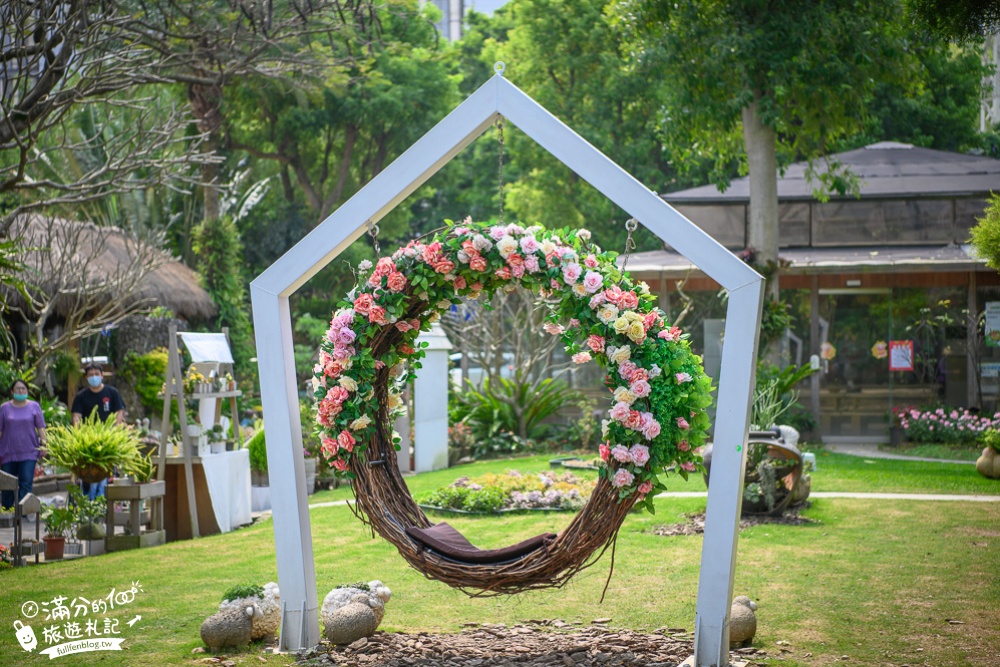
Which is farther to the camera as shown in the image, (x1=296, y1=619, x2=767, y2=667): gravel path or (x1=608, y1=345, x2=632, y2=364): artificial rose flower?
(x1=296, y1=619, x2=767, y2=667): gravel path

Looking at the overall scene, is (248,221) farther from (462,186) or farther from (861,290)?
(861,290)

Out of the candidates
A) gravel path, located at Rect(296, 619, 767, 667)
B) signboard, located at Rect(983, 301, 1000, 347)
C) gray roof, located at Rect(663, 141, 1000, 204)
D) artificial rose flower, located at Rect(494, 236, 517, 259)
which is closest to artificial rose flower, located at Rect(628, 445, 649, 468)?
gravel path, located at Rect(296, 619, 767, 667)

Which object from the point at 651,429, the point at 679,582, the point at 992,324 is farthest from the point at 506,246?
the point at 992,324

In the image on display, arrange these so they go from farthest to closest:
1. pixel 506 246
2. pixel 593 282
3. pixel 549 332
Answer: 1. pixel 549 332
2. pixel 506 246
3. pixel 593 282

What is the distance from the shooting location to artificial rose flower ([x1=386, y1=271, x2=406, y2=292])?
5828 millimetres

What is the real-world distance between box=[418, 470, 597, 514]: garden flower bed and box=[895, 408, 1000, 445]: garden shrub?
6570mm

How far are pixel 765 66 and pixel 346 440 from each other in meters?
11.1

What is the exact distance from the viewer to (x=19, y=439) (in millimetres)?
10414

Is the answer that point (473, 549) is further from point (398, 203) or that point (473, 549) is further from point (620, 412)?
point (398, 203)

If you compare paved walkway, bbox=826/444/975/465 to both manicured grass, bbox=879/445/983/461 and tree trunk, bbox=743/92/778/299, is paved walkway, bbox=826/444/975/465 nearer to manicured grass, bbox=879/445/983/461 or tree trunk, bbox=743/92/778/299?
manicured grass, bbox=879/445/983/461

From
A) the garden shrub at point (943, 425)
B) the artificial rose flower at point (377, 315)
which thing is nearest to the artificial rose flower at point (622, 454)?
the artificial rose flower at point (377, 315)

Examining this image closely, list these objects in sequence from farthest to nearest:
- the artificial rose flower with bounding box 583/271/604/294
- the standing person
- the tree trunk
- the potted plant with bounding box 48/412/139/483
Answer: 1. the tree trunk
2. the standing person
3. the potted plant with bounding box 48/412/139/483
4. the artificial rose flower with bounding box 583/271/604/294

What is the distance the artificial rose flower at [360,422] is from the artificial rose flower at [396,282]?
75 centimetres

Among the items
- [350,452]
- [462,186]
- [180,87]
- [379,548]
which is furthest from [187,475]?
[462,186]
